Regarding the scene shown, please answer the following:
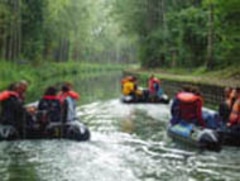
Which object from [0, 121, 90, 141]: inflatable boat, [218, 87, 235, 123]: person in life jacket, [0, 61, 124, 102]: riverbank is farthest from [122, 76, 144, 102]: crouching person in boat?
[218, 87, 235, 123]: person in life jacket

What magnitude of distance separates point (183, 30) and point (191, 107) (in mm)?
27789

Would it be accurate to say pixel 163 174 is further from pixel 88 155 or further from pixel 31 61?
pixel 31 61

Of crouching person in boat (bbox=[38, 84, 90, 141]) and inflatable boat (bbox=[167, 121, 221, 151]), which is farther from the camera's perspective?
crouching person in boat (bbox=[38, 84, 90, 141])

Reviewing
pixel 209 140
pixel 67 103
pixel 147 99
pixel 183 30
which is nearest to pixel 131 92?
pixel 147 99

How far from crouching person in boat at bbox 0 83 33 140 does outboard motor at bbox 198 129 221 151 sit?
4.95m

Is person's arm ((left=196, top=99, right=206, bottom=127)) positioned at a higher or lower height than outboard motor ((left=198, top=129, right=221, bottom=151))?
higher

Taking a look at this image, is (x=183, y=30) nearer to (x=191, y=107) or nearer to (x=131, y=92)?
(x=131, y=92)

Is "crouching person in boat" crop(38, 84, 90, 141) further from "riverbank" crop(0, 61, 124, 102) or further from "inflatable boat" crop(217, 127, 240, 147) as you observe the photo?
"riverbank" crop(0, 61, 124, 102)

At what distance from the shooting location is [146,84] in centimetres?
4384

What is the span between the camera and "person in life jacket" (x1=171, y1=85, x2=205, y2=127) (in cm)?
1638

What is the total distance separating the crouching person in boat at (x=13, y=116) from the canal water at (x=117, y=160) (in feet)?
1.25

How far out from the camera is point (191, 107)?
53.9 ft

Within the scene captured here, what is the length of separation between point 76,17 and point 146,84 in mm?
36744

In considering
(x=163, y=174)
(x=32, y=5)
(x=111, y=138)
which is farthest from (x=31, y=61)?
(x=163, y=174)
